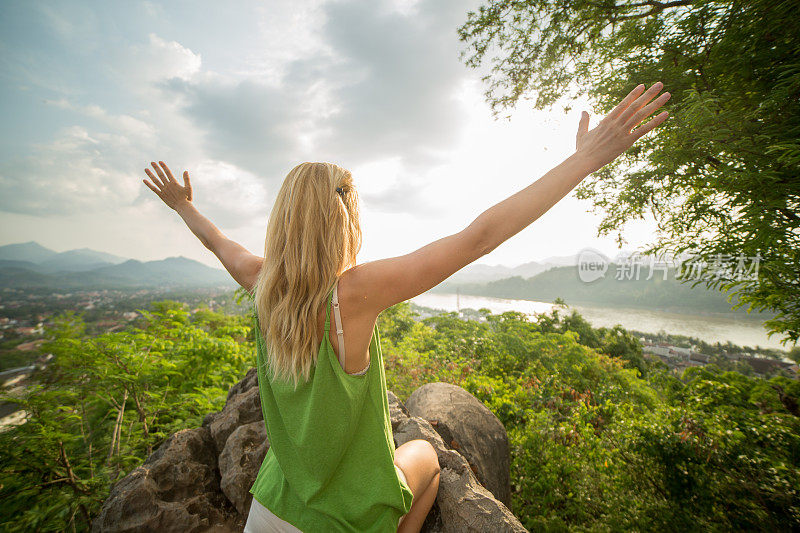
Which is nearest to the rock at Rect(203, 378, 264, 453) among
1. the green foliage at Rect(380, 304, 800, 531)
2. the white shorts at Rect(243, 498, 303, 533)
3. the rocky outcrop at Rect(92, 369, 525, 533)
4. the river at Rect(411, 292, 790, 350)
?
the rocky outcrop at Rect(92, 369, 525, 533)

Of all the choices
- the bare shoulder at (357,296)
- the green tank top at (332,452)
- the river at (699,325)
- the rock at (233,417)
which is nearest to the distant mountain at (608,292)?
the river at (699,325)

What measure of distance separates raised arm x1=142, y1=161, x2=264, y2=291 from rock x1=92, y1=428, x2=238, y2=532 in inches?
61.1

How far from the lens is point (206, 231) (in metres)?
2.07

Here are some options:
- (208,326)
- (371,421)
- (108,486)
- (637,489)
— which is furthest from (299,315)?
(208,326)

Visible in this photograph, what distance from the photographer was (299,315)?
116 cm

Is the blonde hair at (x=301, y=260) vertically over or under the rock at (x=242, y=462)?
over

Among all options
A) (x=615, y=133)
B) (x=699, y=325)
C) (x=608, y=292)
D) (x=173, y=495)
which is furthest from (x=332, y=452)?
(x=608, y=292)

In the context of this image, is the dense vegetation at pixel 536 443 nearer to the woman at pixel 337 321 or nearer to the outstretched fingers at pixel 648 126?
the woman at pixel 337 321

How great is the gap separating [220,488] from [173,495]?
→ 34 centimetres

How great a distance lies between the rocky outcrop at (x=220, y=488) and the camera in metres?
1.71

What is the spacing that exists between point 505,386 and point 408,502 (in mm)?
4130

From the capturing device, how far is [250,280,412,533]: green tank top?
3.76 ft

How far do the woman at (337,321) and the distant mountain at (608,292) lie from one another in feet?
121

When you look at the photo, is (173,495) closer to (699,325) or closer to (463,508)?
(463,508)
